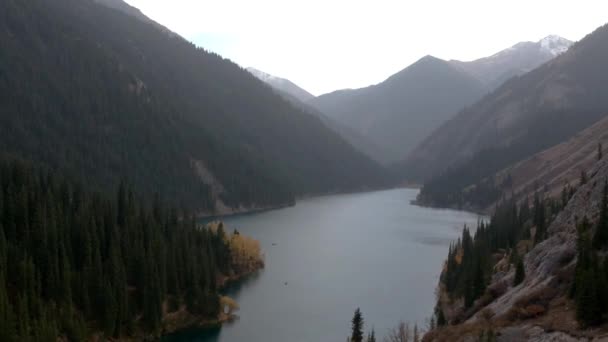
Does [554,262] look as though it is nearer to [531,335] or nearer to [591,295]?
[531,335]

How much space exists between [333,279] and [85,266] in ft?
139

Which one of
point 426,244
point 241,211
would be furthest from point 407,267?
point 241,211

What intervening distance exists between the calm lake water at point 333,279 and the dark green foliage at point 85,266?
6519 millimetres

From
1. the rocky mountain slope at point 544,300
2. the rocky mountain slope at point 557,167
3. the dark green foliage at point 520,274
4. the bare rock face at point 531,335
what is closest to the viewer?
the bare rock face at point 531,335

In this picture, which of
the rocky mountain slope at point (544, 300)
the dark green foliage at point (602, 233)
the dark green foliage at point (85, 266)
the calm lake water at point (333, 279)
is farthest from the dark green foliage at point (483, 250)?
the dark green foliage at point (85, 266)

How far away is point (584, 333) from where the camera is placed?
26.0 m

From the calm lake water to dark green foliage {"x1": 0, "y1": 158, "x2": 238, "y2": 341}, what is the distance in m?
6.52

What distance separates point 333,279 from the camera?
8938 cm

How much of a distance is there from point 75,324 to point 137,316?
1012cm

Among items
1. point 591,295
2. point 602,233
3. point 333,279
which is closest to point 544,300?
point 602,233

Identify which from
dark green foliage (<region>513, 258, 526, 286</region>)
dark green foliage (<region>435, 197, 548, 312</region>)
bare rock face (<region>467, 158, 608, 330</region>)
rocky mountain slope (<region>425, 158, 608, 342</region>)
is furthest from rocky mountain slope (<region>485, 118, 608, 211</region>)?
dark green foliage (<region>513, 258, 526, 286</region>)

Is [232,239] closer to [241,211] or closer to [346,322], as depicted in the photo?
[346,322]

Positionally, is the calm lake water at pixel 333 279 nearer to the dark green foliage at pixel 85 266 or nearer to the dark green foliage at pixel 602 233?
the dark green foliage at pixel 85 266

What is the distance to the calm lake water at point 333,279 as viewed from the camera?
65562 millimetres
